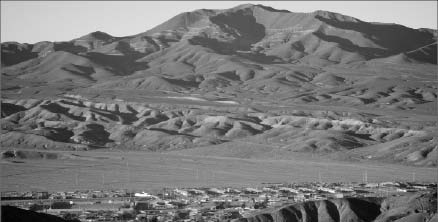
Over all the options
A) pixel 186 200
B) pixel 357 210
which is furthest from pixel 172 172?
pixel 357 210

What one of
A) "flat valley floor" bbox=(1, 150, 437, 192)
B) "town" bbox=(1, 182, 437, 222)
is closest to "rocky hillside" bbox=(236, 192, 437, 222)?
"town" bbox=(1, 182, 437, 222)

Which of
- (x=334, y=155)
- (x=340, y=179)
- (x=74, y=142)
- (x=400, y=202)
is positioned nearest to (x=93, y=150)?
(x=74, y=142)

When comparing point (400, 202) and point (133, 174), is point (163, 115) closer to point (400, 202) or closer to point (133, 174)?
point (133, 174)

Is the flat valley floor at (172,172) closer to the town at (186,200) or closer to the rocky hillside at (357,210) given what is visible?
the town at (186,200)

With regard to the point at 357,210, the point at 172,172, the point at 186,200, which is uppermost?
the point at 172,172

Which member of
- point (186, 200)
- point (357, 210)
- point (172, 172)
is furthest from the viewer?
point (172, 172)

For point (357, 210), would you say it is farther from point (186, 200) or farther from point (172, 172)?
point (172, 172)

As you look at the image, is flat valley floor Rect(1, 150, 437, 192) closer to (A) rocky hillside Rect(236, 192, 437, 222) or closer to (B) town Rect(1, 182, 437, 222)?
(B) town Rect(1, 182, 437, 222)

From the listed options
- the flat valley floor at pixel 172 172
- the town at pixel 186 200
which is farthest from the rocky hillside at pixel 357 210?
the flat valley floor at pixel 172 172
